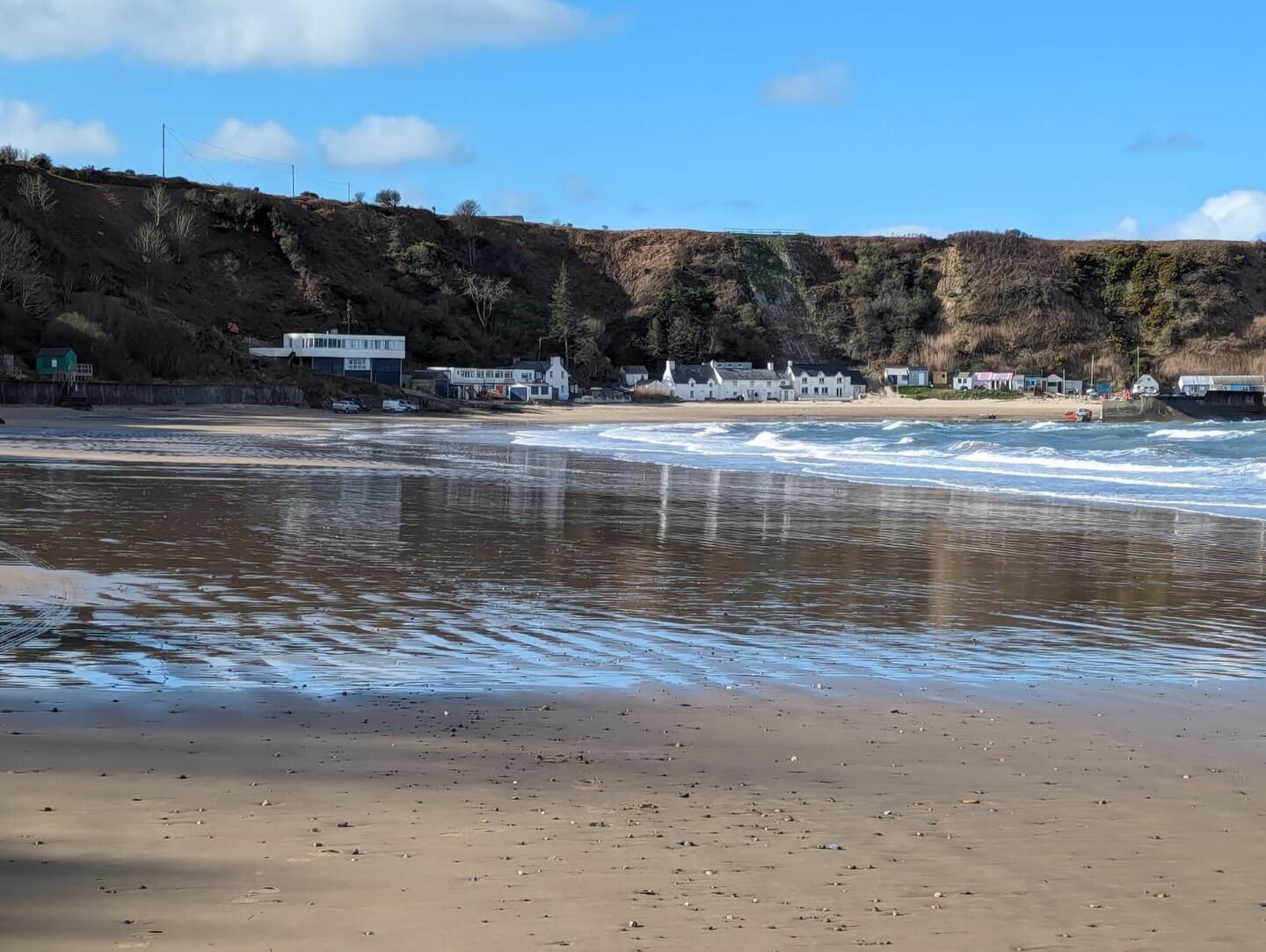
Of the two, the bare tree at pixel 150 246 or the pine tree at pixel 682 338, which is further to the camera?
the pine tree at pixel 682 338

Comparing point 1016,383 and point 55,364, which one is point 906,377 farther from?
point 55,364

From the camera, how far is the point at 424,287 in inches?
4503

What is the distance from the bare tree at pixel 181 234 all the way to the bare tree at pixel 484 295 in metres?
25.3

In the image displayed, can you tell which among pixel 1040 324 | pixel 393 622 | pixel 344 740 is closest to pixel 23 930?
pixel 344 740

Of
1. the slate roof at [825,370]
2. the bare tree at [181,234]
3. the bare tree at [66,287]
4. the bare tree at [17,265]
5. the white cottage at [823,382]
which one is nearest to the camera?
the bare tree at [17,265]

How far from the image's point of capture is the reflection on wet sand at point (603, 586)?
343 inches

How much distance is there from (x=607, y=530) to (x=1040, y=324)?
412 ft

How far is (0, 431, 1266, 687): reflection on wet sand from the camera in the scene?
8719mm

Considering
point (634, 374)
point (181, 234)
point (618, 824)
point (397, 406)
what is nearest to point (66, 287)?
point (181, 234)

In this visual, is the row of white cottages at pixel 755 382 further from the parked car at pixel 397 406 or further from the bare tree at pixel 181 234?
the bare tree at pixel 181 234

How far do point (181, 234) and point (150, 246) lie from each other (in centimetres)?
480

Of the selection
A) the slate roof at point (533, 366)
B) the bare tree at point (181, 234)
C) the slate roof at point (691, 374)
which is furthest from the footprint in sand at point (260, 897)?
the bare tree at point (181, 234)

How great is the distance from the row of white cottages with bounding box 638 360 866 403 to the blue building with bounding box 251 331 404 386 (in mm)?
24358

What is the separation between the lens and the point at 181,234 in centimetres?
10231
